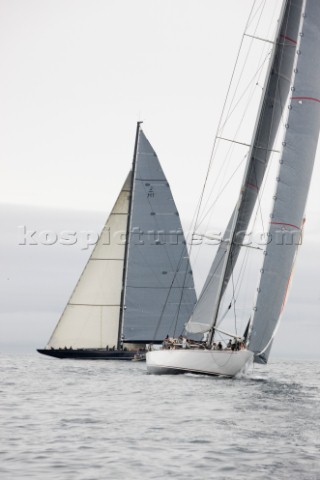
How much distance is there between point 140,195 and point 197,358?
25.4m

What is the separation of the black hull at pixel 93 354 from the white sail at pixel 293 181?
25012 millimetres

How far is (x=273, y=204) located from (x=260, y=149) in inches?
200

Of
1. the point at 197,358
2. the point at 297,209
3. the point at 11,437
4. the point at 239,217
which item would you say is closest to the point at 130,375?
the point at 197,358

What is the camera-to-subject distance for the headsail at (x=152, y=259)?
67188 mm

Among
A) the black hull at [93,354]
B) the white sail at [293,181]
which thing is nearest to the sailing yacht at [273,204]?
the white sail at [293,181]

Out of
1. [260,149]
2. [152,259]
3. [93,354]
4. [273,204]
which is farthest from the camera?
[152,259]

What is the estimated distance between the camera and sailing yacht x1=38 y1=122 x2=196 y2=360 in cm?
6719

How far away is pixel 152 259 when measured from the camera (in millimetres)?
67562

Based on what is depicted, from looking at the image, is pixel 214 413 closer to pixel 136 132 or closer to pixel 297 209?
pixel 297 209

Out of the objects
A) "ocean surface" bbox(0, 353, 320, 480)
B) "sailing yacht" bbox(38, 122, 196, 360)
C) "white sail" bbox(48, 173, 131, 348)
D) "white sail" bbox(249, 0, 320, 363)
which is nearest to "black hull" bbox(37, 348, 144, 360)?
"sailing yacht" bbox(38, 122, 196, 360)

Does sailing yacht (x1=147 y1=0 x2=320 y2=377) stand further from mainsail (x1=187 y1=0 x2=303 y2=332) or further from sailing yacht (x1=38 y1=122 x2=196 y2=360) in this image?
sailing yacht (x1=38 y1=122 x2=196 y2=360)

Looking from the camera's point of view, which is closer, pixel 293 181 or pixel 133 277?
pixel 293 181

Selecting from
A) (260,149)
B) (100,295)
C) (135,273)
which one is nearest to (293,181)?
(260,149)

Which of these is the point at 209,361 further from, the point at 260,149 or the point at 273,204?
the point at 260,149
